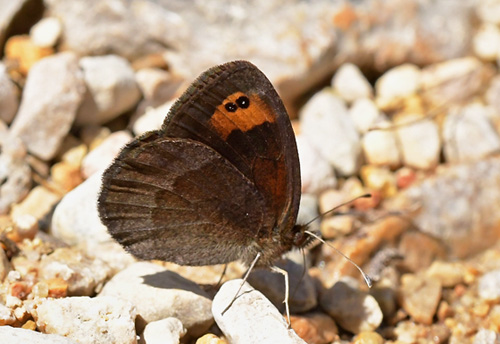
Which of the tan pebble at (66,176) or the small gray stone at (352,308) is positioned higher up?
the tan pebble at (66,176)

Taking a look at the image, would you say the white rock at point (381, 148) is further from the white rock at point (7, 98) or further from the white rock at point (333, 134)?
the white rock at point (7, 98)

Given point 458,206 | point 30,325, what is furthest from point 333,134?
point 30,325

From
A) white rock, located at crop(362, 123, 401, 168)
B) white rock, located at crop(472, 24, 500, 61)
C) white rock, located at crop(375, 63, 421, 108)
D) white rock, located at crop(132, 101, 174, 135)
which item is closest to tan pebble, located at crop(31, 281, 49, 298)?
white rock, located at crop(132, 101, 174, 135)

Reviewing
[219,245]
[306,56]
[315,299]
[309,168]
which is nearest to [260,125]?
[219,245]

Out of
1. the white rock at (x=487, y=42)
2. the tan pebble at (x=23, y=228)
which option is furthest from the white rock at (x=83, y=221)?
the white rock at (x=487, y=42)

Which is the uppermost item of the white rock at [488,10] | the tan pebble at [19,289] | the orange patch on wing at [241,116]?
the white rock at [488,10]

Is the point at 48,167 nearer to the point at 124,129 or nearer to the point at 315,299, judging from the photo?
the point at 124,129
